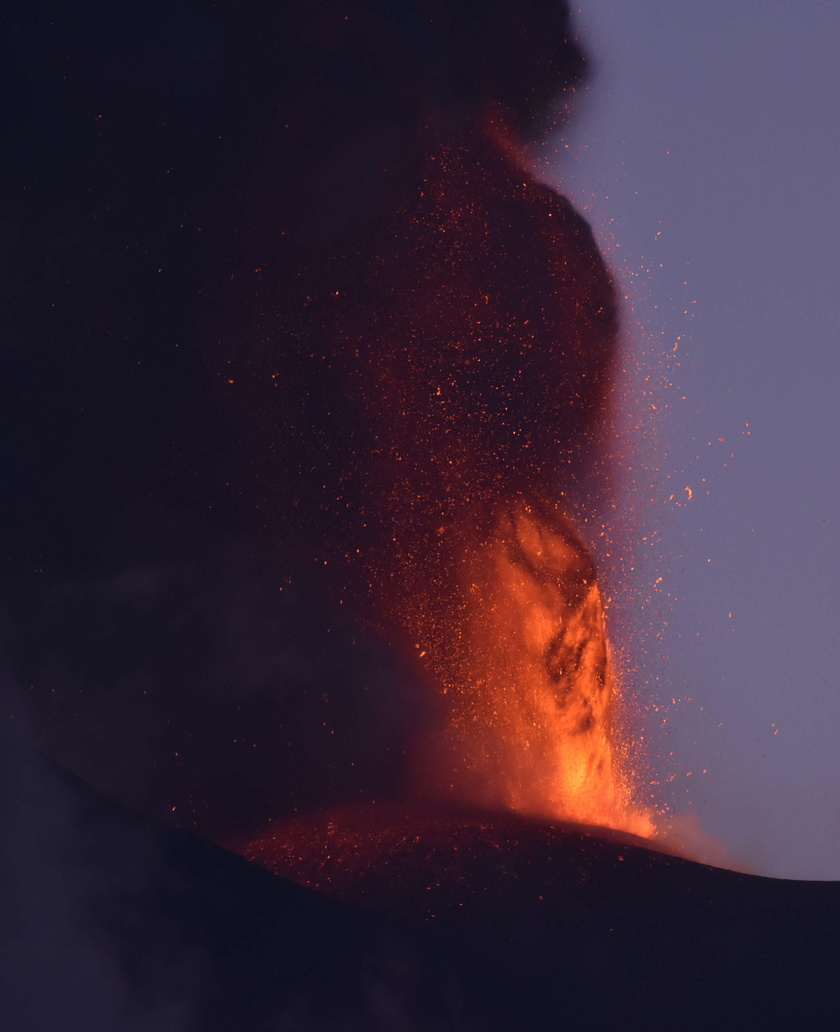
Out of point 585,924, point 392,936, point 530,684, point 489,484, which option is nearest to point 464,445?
point 489,484

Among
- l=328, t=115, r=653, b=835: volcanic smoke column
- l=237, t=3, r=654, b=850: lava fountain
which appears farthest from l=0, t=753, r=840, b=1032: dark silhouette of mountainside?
l=328, t=115, r=653, b=835: volcanic smoke column

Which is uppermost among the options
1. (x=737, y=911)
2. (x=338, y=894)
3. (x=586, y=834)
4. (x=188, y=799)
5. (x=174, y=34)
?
(x=174, y=34)

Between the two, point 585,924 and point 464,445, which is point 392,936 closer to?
point 585,924

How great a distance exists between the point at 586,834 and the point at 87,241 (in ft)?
16.6

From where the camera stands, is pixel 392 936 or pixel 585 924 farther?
pixel 585 924

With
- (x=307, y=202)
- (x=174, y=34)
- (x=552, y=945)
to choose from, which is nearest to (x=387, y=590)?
(x=307, y=202)

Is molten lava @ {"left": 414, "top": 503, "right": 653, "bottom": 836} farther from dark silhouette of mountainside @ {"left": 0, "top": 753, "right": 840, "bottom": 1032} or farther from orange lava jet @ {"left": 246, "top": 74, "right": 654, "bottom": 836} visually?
dark silhouette of mountainside @ {"left": 0, "top": 753, "right": 840, "bottom": 1032}

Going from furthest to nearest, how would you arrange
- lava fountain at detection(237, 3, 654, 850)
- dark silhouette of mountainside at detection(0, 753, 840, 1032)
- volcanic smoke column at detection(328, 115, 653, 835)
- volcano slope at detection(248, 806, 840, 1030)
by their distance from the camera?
volcanic smoke column at detection(328, 115, 653, 835), lava fountain at detection(237, 3, 654, 850), volcano slope at detection(248, 806, 840, 1030), dark silhouette of mountainside at detection(0, 753, 840, 1032)

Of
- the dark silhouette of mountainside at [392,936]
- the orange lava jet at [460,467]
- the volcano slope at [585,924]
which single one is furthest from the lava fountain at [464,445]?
the dark silhouette of mountainside at [392,936]

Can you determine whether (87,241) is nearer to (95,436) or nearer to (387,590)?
(95,436)

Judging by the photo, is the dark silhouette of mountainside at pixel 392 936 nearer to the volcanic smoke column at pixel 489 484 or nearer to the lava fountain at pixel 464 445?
the lava fountain at pixel 464 445

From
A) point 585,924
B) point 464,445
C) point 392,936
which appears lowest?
point 392,936

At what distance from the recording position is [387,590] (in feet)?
26.5

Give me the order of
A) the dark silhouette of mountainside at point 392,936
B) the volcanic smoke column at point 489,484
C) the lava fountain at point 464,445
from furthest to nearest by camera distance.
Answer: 1. the volcanic smoke column at point 489,484
2. the lava fountain at point 464,445
3. the dark silhouette of mountainside at point 392,936
